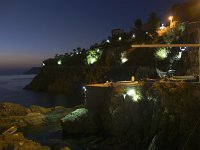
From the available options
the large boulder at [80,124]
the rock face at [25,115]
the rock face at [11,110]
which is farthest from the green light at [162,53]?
the rock face at [11,110]

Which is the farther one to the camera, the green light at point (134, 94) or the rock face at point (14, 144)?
the green light at point (134, 94)

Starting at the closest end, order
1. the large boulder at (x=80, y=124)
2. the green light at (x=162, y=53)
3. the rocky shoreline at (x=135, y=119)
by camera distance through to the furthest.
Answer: the rocky shoreline at (x=135, y=119)
the large boulder at (x=80, y=124)
the green light at (x=162, y=53)

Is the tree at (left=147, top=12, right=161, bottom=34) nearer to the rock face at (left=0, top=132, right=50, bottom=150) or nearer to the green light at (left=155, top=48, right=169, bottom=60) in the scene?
the green light at (left=155, top=48, right=169, bottom=60)

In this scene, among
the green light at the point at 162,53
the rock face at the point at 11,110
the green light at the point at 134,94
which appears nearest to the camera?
the green light at the point at 134,94

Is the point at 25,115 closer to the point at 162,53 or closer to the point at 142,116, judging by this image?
the point at 142,116

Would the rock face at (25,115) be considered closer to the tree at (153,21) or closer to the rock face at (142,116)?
the rock face at (142,116)

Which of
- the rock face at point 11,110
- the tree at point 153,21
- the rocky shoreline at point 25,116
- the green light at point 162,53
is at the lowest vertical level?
the rocky shoreline at point 25,116

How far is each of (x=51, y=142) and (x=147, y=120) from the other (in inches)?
407

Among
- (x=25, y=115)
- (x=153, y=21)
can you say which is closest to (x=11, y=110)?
(x=25, y=115)

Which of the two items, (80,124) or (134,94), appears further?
(80,124)

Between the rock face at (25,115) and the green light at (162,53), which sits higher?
the green light at (162,53)

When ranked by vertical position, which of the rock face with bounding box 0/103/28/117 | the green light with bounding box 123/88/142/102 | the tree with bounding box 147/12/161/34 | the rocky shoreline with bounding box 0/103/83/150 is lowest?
the rocky shoreline with bounding box 0/103/83/150

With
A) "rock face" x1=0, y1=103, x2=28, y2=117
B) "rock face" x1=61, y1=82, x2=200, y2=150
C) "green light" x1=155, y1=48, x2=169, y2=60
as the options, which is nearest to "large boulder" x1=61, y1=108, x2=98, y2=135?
"rock face" x1=61, y1=82, x2=200, y2=150

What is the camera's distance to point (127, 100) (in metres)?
32.5
